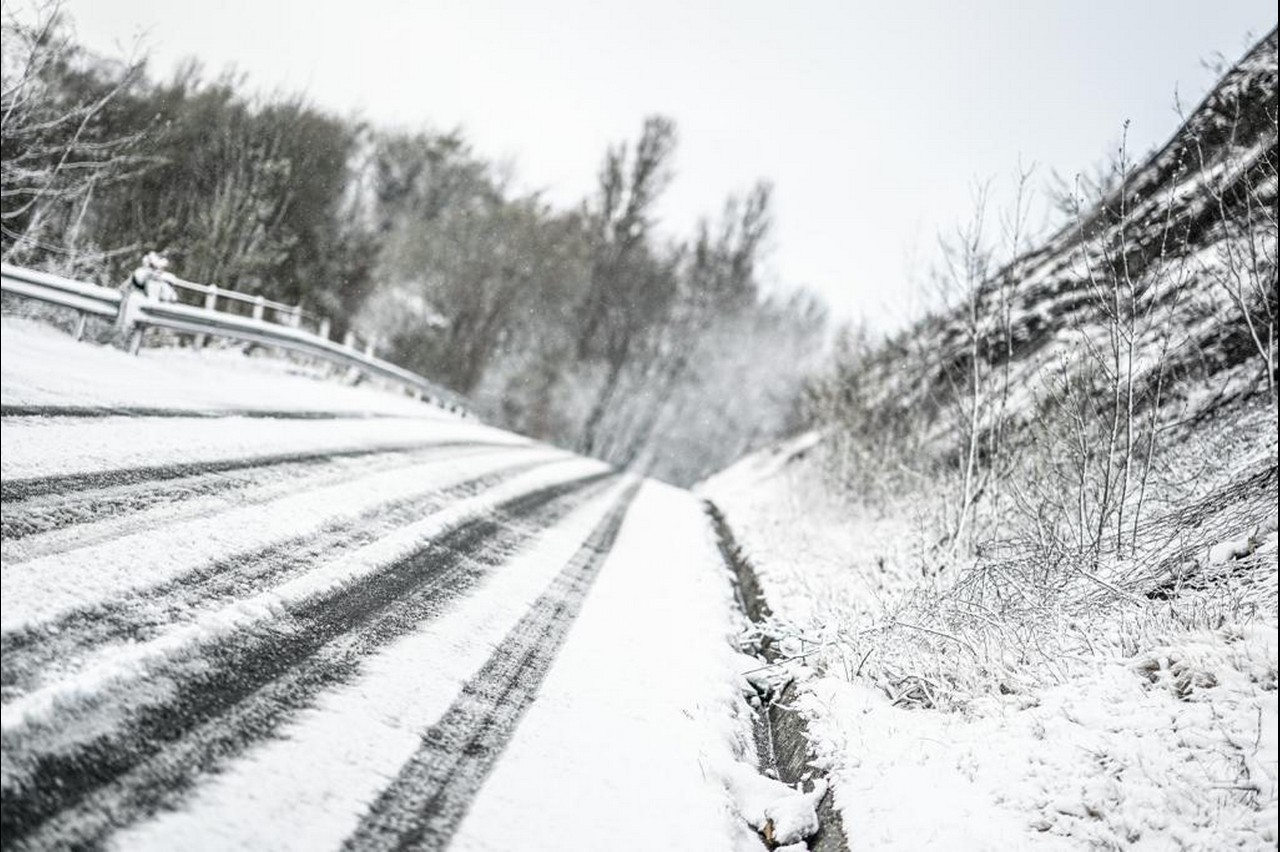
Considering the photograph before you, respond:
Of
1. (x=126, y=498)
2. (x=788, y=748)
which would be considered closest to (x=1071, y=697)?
(x=788, y=748)

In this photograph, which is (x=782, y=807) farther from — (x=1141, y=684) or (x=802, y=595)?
(x=802, y=595)

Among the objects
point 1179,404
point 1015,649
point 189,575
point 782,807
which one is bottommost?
point 782,807

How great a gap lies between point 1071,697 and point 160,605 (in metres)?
4.24

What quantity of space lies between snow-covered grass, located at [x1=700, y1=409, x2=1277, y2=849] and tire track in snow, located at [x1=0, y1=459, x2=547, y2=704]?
295 centimetres

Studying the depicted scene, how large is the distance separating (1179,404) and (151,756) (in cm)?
857

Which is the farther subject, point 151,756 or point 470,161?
point 470,161

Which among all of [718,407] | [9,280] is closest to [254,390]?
[9,280]

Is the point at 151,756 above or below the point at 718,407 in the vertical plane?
below

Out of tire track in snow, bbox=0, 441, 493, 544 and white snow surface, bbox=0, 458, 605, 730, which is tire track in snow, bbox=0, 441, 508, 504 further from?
white snow surface, bbox=0, 458, 605, 730

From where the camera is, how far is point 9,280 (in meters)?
6.91

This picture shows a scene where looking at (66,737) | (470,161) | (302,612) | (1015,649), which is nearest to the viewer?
(66,737)

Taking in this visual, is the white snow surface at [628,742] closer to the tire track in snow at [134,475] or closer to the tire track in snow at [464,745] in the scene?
the tire track in snow at [464,745]

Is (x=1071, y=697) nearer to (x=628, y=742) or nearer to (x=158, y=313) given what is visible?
(x=628, y=742)

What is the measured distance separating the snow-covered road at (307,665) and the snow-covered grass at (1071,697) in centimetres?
72
